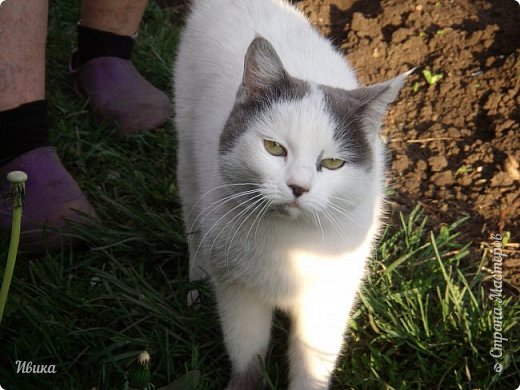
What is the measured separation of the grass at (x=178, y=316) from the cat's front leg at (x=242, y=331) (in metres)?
0.08

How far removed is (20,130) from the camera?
2.46m

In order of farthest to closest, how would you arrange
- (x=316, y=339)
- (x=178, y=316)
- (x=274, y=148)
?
(x=178, y=316), (x=316, y=339), (x=274, y=148)

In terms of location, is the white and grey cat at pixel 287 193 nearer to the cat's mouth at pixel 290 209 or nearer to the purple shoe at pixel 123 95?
the cat's mouth at pixel 290 209

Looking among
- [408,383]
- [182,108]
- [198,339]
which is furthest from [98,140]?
[408,383]

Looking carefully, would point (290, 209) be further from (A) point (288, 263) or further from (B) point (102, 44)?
(B) point (102, 44)

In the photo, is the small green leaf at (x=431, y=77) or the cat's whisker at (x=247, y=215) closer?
the cat's whisker at (x=247, y=215)

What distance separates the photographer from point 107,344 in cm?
198

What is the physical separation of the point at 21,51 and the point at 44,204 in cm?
62

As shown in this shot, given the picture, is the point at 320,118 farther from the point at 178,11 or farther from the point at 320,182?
the point at 178,11

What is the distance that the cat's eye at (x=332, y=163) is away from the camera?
1.60 metres

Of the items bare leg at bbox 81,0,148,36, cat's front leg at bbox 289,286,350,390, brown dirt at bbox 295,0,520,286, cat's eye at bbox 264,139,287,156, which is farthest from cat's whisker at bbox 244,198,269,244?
bare leg at bbox 81,0,148,36

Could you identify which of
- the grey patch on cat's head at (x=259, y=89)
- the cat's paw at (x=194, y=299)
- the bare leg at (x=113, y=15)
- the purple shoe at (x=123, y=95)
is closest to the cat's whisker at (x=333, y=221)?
the grey patch on cat's head at (x=259, y=89)

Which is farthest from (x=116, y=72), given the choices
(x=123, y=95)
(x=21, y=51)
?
(x=21, y=51)

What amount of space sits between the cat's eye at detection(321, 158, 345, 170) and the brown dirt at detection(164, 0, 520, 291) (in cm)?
96
